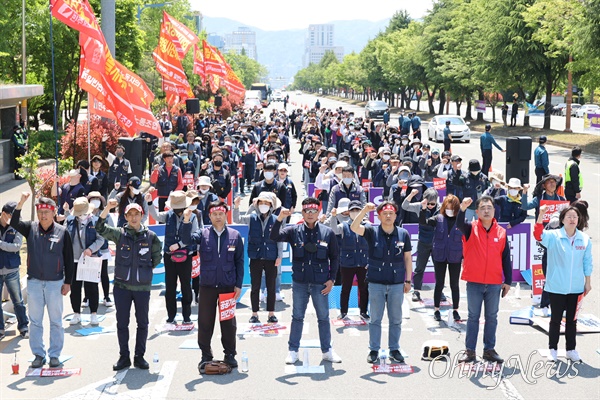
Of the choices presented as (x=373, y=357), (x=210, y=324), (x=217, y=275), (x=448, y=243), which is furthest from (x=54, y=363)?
(x=448, y=243)

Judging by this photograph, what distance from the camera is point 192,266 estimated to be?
1187 cm

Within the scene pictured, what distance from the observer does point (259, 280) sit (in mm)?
11844

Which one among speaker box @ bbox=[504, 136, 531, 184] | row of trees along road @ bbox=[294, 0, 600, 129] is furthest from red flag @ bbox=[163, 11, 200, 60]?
row of trees along road @ bbox=[294, 0, 600, 129]

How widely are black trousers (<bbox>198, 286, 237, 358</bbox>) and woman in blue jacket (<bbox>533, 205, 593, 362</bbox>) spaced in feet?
11.6

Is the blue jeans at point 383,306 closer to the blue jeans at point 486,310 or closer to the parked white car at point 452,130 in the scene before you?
the blue jeans at point 486,310

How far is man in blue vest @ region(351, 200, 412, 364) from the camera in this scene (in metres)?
9.70

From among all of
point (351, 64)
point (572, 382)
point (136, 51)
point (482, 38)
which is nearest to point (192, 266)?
point (572, 382)

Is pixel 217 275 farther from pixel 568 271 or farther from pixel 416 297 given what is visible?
pixel 416 297

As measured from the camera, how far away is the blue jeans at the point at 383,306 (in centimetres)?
974

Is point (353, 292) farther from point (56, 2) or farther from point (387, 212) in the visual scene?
point (56, 2)

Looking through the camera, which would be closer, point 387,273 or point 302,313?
point 387,273

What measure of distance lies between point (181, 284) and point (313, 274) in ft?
8.09

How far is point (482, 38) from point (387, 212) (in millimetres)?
45597

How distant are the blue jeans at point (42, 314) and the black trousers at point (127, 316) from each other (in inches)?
25.6
